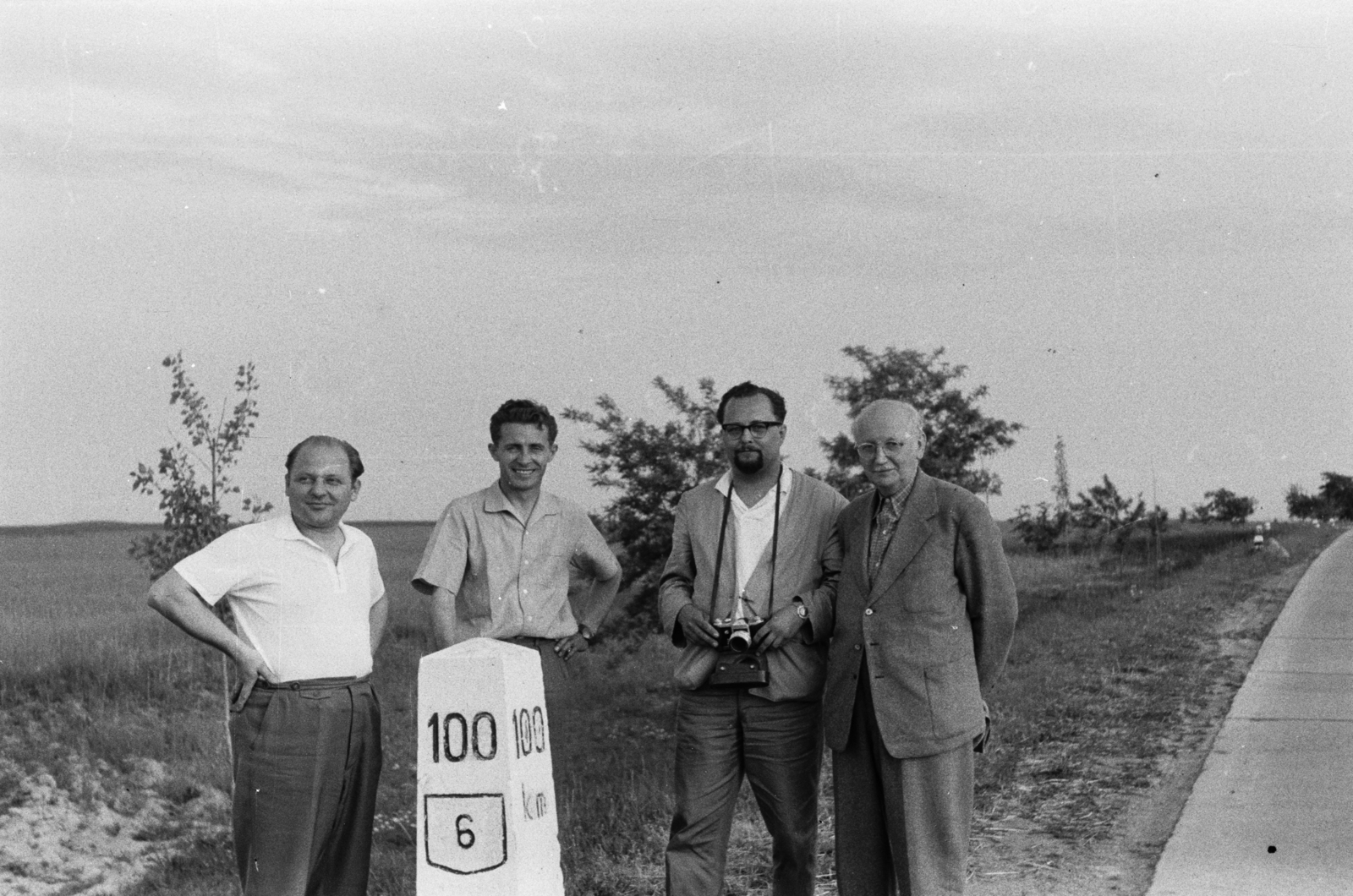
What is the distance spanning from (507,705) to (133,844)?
388 inches

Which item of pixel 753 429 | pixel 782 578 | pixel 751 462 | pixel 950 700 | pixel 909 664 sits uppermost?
pixel 753 429

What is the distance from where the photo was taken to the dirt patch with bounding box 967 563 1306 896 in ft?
19.6

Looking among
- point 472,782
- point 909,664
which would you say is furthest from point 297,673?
point 909,664

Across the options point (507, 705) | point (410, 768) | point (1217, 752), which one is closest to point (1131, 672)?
point (1217, 752)

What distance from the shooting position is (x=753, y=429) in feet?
16.4

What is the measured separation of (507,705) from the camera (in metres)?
4.07

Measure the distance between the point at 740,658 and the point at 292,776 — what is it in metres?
1.53

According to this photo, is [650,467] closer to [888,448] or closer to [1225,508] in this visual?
[888,448]

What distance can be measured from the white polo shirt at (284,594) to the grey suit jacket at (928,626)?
1665 millimetres

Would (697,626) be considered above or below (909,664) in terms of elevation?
above

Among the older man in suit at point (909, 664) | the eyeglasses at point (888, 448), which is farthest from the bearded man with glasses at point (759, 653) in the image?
the eyeglasses at point (888, 448)

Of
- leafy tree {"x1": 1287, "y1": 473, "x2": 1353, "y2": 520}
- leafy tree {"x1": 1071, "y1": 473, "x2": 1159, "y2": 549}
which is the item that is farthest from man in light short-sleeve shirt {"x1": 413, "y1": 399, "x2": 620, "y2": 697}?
leafy tree {"x1": 1287, "y1": 473, "x2": 1353, "y2": 520}

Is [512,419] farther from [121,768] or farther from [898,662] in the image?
[121,768]

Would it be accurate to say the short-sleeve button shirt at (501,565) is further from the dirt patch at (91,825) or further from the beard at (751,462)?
the dirt patch at (91,825)
